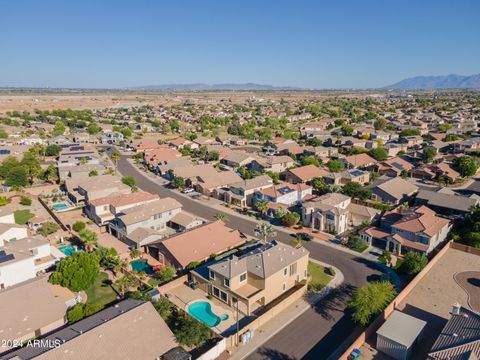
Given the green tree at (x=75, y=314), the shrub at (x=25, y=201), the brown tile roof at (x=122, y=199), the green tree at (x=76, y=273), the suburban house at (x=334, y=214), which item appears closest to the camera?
the green tree at (x=75, y=314)

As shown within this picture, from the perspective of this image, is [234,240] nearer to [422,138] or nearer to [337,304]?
[337,304]

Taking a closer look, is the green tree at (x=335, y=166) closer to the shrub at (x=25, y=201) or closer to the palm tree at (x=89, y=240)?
the palm tree at (x=89, y=240)

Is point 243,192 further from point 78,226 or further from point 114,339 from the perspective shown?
point 114,339

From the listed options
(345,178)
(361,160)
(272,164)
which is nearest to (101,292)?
(345,178)

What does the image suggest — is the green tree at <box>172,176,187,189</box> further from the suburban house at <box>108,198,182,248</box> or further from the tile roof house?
the tile roof house

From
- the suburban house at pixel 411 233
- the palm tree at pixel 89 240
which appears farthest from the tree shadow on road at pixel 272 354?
the palm tree at pixel 89 240

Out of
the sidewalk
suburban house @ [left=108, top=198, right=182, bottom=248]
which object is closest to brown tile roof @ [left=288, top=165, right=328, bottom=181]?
suburban house @ [left=108, top=198, right=182, bottom=248]
